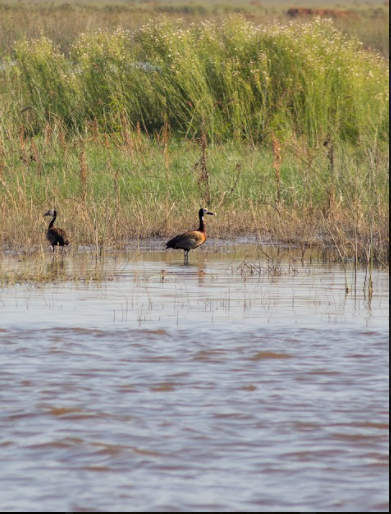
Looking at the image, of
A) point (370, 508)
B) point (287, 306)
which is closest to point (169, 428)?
point (370, 508)

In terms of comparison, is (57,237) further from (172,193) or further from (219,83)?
(219,83)

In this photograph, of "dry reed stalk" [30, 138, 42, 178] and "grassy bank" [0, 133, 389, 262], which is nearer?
"grassy bank" [0, 133, 389, 262]

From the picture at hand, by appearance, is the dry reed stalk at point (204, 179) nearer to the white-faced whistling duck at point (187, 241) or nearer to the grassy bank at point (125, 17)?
the white-faced whistling duck at point (187, 241)

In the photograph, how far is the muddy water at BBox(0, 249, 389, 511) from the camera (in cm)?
454

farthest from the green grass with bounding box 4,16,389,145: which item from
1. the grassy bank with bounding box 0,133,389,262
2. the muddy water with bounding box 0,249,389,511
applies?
A: the muddy water with bounding box 0,249,389,511

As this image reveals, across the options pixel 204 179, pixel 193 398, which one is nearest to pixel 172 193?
pixel 204 179

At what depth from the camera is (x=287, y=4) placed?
60938 millimetres

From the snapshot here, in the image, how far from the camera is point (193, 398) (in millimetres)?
5996

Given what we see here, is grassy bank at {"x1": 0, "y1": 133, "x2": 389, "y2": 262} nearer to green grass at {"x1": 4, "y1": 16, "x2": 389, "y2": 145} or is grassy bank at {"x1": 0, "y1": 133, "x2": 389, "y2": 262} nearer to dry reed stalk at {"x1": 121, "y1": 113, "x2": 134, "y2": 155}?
dry reed stalk at {"x1": 121, "y1": 113, "x2": 134, "y2": 155}

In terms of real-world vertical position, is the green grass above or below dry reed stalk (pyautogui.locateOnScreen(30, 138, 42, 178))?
above

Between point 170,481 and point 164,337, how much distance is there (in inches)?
125

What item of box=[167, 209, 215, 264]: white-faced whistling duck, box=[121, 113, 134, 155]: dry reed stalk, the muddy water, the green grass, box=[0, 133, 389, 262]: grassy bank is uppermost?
the green grass

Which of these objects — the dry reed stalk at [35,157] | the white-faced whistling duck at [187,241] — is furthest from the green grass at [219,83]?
the white-faced whistling duck at [187,241]

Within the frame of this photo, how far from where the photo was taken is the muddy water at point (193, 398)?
179 inches
